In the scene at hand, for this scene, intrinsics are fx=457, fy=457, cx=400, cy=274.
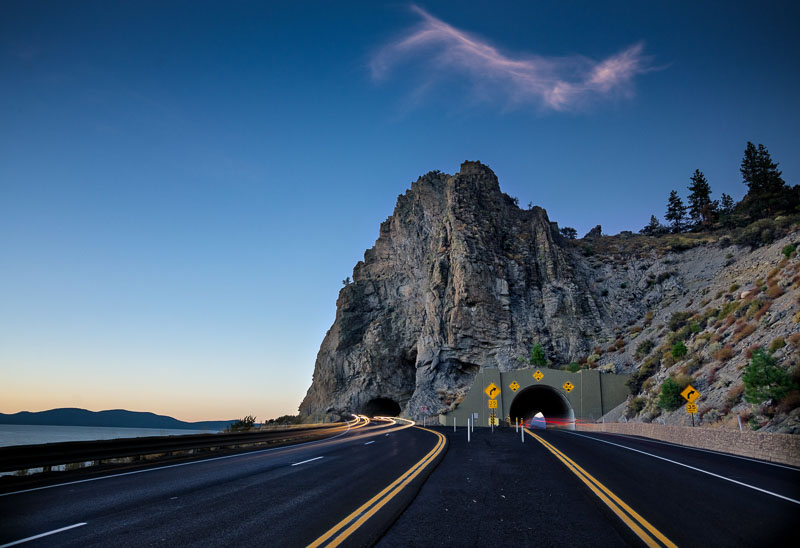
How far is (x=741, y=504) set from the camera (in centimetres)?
709

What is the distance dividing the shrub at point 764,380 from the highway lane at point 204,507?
16.3 m

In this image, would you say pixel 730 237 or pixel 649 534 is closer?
pixel 649 534

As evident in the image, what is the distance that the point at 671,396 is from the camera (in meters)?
28.9

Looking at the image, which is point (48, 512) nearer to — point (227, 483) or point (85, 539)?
point (85, 539)

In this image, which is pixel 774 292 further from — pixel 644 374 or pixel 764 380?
pixel 644 374

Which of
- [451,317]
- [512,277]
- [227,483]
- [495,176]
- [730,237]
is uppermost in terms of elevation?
[495,176]

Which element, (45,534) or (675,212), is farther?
(675,212)

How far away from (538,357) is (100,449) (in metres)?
51.7

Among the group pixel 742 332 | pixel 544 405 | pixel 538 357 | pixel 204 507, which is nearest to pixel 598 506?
pixel 204 507

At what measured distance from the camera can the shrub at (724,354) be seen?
27.9m

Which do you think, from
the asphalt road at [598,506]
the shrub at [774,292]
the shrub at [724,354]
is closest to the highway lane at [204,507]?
the asphalt road at [598,506]

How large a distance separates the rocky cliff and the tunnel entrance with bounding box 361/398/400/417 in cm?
36

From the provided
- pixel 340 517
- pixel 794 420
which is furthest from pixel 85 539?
pixel 794 420

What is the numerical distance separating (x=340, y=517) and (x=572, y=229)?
12970cm
